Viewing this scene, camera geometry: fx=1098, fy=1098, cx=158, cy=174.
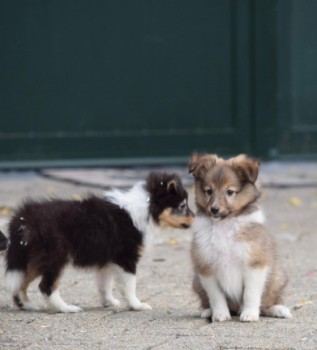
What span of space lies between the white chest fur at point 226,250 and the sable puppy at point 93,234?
0.59 m

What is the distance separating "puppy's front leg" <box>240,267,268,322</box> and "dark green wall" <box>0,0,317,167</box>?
640 cm

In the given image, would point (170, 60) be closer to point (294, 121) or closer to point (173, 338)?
point (294, 121)

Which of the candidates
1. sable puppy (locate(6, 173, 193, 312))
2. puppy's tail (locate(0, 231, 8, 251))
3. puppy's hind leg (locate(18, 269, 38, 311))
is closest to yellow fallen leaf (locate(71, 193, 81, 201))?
sable puppy (locate(6, 173, 193, 312))

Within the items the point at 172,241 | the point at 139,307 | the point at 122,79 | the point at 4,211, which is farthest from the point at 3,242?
the point at 122,79

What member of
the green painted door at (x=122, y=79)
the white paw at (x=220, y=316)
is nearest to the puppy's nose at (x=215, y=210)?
the white paw at (x=220, y=316)

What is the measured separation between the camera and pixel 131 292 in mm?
6922

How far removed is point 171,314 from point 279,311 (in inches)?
26.2

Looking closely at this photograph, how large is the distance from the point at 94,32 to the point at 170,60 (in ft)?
3.07

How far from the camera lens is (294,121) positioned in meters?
12.9

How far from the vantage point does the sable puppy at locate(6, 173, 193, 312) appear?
264 inches

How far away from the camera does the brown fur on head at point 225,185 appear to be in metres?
6.41

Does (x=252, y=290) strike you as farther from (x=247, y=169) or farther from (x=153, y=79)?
(x=153, y=79)

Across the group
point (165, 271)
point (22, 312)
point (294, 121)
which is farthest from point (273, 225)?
point (22, 312)

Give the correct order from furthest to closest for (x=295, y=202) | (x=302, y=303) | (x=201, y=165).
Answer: (x=295, y=202) < (x=302, y=303) < (x=201, y=165)
